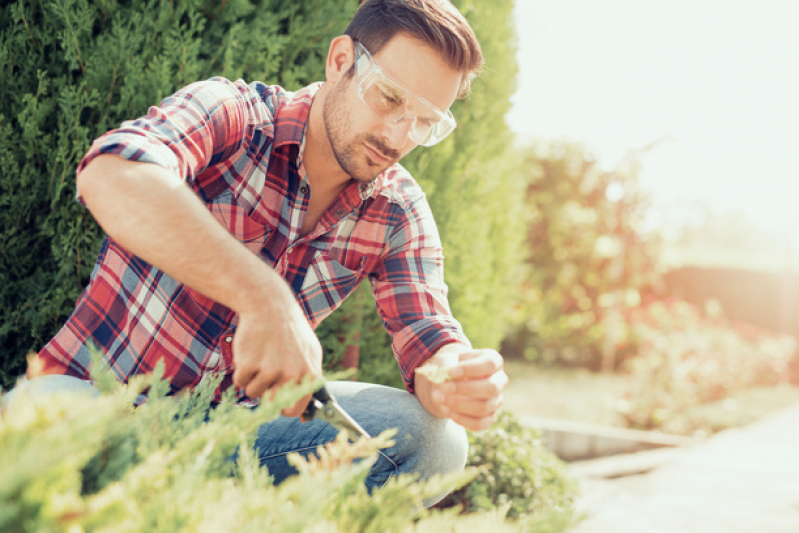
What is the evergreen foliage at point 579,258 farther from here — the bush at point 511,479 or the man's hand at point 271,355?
the man's hand at point 271,355

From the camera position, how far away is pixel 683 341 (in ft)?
26.8

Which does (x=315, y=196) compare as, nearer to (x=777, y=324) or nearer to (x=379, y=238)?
(x=379, y=238)

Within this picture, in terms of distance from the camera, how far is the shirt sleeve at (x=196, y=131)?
4.54ft

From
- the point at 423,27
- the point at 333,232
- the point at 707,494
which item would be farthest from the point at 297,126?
the point at 707,494

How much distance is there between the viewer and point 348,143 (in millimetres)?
2061

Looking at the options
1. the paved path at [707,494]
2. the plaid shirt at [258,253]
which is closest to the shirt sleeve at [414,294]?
the plaid shirt at [258,253]

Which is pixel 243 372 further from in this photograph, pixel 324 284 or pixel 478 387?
pixel 324 284

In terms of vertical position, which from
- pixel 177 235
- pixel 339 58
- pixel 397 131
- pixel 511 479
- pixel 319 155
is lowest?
pixel 511 479

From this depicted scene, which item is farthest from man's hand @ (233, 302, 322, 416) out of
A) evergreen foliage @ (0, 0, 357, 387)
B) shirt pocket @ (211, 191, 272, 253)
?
evergreen foliage @ (0, 0, 357, 387)

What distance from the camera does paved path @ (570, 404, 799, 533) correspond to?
3.17m

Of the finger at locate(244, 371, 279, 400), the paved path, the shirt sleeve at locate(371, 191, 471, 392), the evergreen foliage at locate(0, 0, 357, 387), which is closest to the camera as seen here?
the finger at locate(244, 371, 279, 400)

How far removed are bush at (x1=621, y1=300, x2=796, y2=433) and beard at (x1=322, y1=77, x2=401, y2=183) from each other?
17.1 ft

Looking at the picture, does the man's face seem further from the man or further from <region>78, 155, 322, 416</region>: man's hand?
<region>78, 155, 322, 416</region>: man's hand

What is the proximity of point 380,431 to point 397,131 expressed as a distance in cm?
97
